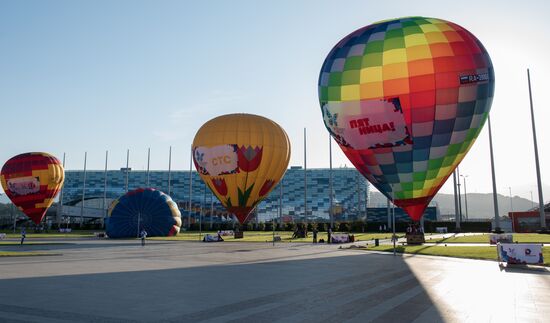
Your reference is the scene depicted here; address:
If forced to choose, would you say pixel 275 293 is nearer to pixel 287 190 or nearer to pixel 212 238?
pixel 212 238

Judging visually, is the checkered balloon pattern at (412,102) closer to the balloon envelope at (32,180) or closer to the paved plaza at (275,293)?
the paved plaza at (275,293)

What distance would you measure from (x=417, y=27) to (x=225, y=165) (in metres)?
24.4

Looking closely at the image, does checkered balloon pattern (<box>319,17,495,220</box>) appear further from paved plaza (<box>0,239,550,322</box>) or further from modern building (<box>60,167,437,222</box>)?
modern building (<box>60,167,437,222</box>)

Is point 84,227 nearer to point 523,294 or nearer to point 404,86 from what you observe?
point 404,86

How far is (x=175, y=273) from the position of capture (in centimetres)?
1778

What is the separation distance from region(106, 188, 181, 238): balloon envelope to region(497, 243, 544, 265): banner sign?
146ft

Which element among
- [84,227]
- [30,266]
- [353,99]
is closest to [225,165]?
[353,99]

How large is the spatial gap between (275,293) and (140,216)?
151 feet

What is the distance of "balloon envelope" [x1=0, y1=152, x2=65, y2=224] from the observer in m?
61.6

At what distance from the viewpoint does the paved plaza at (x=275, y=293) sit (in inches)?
384

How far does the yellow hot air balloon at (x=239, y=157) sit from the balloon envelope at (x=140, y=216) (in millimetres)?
11578

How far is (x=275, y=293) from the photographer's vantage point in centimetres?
1277

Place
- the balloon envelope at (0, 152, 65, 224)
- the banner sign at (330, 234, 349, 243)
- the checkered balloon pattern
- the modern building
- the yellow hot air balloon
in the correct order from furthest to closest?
1. the modern building
2. the balloon envelope at (0, 152, 65, 224)
3. the yellow hot air balloon
4. the banner sign at (330, 234, 349, 243)
5. the checkered balloon pattern

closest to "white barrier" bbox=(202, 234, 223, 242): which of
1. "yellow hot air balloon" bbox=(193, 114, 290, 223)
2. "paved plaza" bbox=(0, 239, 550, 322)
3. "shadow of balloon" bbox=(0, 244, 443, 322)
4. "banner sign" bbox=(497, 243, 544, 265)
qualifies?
"yellow hot air balloon" bbox=(193, 114, 290, 223)
